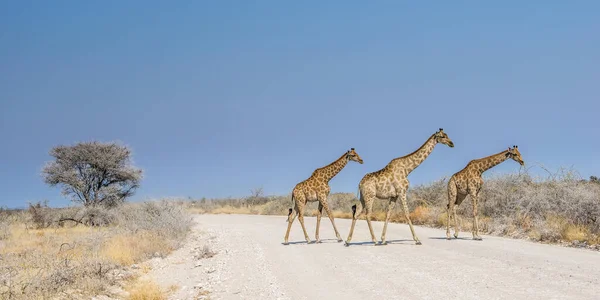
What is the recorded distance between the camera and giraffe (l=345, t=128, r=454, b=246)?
17.2m

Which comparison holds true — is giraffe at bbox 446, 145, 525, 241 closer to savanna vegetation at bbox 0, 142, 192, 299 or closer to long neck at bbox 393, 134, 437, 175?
long neck at bbox 393, 134, 437, 175

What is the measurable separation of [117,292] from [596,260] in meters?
11.6

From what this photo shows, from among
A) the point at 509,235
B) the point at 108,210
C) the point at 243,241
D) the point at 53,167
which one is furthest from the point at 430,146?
the point at 53,167

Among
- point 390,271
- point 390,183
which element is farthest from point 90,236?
point 390,271

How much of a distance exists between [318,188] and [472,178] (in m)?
5.18

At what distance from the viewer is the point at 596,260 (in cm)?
1342

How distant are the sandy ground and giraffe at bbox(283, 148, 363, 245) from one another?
2.90 ft

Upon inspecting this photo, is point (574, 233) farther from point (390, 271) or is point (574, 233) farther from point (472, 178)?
point (390, 271)

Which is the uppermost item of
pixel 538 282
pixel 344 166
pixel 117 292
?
pixel 344 166

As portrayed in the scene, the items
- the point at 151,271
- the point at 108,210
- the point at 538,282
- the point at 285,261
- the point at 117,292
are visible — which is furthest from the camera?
the point at 108,210

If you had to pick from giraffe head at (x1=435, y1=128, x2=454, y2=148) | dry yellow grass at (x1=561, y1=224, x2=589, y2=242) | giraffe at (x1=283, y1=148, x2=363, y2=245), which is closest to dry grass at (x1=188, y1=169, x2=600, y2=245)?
dry yellow grass at (x1=561, y1=224, x2=589, y2=242)

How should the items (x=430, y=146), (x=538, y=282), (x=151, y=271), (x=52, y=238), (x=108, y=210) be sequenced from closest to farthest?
(x=538, y=282) → (x=151, y=271) → (x=430, y=146) → (x=52, y=238) → (x=108, y=210)

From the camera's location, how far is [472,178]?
18531mm

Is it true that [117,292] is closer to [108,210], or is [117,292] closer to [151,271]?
[151,271]
